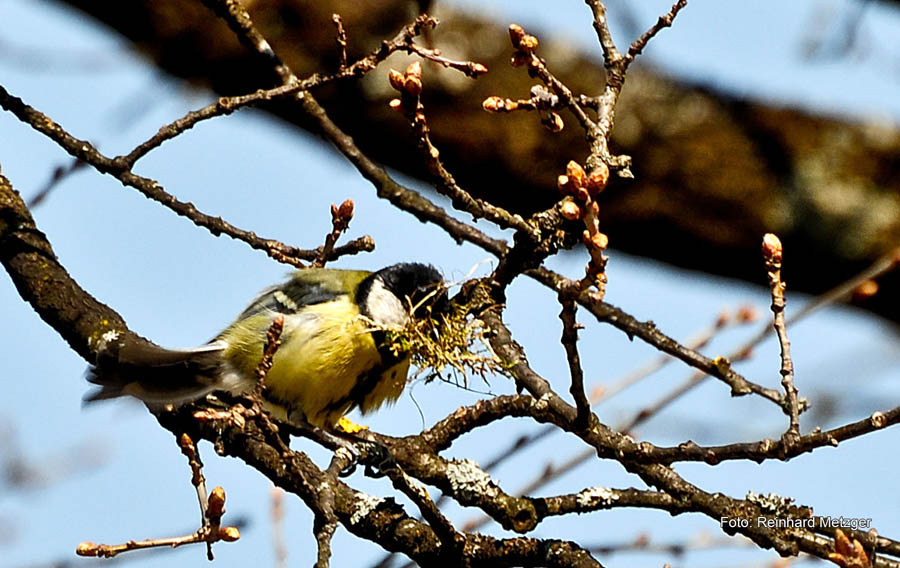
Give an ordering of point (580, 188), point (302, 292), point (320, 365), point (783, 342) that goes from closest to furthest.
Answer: point (580, 188) < point (783, 342) < point (320, 365) < point (302, 292)

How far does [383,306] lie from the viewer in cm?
329

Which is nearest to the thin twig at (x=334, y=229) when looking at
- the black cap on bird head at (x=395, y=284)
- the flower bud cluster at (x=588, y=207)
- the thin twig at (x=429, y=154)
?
the black cap on bird head at (x=395, y=284)

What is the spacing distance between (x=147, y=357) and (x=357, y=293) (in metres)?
0.86

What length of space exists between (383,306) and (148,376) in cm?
76

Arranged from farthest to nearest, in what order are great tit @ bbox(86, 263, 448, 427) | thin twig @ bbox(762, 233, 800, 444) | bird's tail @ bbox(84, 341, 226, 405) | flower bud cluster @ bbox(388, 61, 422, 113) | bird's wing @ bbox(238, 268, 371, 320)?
bird's wing @ bbox(238, 268, 371, 320) → great tit @ bbox(86, 263, 448, 427) → bird's tail @ bbox(84, 341, 226, 405) → flower bud cluster @ bbox(388, 61, 422, 113) → thin twig @ bbox(762, 233, 800, 444)

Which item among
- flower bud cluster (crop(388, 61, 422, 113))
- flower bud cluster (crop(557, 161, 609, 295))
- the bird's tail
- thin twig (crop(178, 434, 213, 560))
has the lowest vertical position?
thin twig (crop(178, 434, 213, 560))

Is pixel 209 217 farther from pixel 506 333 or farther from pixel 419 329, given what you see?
pixel 506 333

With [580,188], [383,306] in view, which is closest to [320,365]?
[383,306]

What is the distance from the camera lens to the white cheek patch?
318 centimetres

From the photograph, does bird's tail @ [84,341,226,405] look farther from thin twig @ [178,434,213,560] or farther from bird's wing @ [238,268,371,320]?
thin twig @ [178,434,213,560]

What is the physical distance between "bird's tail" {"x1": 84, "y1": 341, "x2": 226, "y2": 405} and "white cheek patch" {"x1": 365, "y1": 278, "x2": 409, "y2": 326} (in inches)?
20.4

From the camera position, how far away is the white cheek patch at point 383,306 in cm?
318

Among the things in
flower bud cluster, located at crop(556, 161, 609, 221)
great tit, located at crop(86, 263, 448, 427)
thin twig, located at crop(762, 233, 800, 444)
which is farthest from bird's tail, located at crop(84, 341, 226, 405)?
thin twig, located at crop(762, 233, 800, 444)

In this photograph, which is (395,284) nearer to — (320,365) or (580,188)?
(320,365)
